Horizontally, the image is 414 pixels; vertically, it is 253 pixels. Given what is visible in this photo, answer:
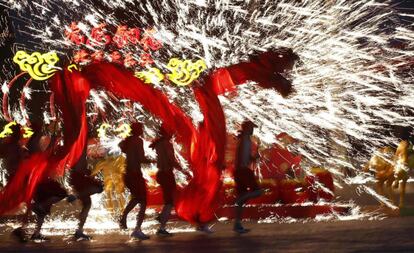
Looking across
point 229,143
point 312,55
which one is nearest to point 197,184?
point 229,143

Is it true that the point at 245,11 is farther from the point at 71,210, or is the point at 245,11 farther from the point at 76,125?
the point at 76,125

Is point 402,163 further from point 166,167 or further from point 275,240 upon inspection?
point 275,240

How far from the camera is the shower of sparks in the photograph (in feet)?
76.3

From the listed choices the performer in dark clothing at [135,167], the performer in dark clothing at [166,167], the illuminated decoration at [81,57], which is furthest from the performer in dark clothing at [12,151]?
the illuminated decoration at [81,57]

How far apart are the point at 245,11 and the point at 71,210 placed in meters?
7.35

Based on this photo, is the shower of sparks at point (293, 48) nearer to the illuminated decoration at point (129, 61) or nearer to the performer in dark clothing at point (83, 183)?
the illuminated decoration at point (129, 61)

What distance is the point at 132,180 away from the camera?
1449 cm

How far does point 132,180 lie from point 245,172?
6.02 feet

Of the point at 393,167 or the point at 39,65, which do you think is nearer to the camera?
the point at 393,167

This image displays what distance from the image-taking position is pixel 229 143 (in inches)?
788

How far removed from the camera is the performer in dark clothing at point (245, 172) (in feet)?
48.0

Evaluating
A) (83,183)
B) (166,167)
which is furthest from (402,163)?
(83,183)

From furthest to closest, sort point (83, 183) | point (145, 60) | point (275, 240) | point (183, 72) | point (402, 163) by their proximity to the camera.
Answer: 1. point (145, 60)
2. point (402, 163)
3. point (183, 72)
4. point (83, 183)
5. point (275, 240)

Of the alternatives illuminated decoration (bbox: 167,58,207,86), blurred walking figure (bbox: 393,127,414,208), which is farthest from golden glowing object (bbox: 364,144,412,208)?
illuminated decoration (bbox: 167,58,207,86)
